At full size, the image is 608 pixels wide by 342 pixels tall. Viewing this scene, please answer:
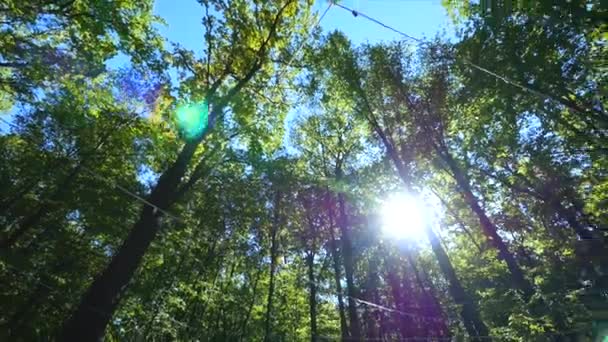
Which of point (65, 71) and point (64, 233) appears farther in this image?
point (64, 233)

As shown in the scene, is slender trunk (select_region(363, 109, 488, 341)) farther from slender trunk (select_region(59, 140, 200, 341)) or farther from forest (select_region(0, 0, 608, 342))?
slender trunk (select_region(59, 140, 200, 341))

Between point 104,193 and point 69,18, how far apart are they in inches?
195

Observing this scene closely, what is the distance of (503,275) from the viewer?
10.9m

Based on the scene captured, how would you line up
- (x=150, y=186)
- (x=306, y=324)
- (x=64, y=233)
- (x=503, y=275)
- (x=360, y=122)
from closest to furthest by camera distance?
(x=64, y=233) → (x=503, y=275) → (x=150, y=186) → (x=360, y=122) → (x=306, y=324)

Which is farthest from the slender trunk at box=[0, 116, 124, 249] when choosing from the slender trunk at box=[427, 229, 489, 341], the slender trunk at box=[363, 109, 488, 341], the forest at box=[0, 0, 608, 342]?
the slender trunk at box=[427, 229, 489, 341]

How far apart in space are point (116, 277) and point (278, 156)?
6.62 m

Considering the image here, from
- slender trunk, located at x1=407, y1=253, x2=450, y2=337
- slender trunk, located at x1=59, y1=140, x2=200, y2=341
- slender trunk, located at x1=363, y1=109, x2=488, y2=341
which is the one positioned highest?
slender trunk, located at x1=407, y1=253, x2=450, y2=337

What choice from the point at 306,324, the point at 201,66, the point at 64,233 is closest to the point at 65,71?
the point at 201,66

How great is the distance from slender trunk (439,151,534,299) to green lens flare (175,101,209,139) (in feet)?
26.2

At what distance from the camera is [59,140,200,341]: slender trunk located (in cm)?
464

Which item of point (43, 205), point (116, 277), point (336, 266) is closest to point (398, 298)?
point (336, 266)

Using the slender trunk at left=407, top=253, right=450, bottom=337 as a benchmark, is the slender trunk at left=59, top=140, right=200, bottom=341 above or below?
below

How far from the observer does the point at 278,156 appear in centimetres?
1104

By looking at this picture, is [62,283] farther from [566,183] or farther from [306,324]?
[306,324]
